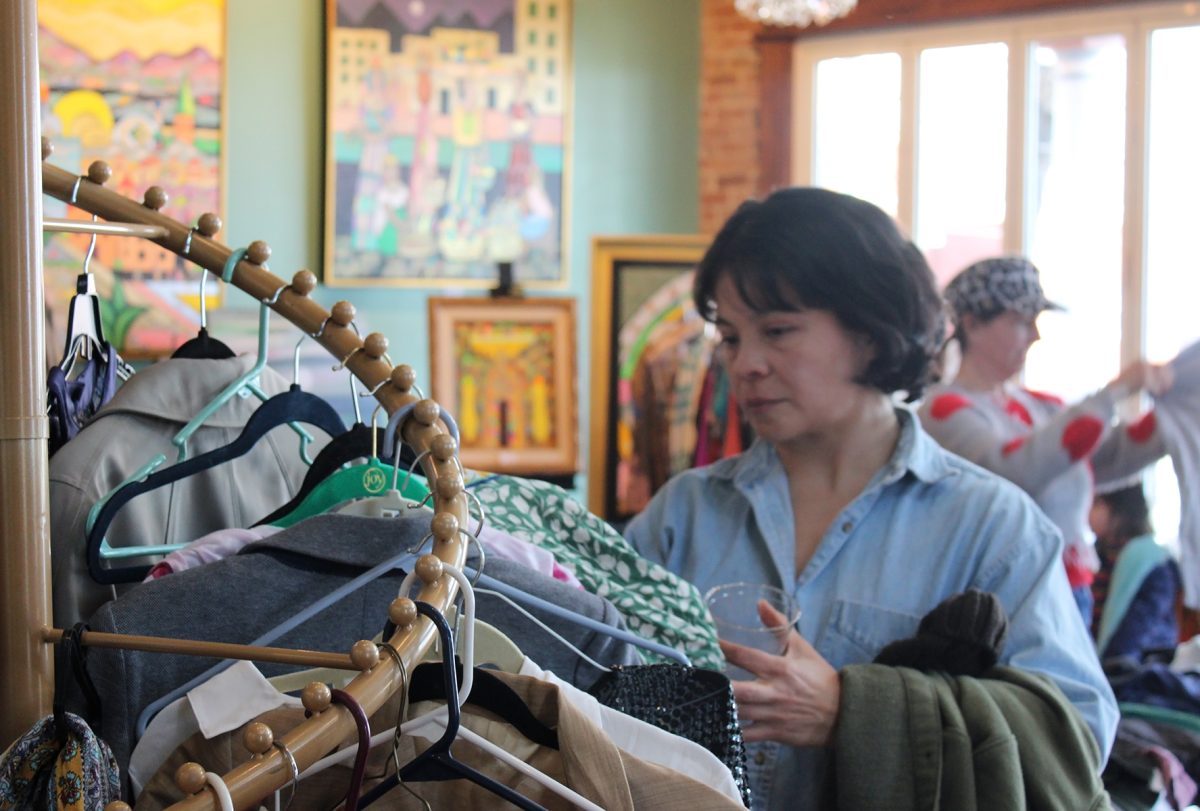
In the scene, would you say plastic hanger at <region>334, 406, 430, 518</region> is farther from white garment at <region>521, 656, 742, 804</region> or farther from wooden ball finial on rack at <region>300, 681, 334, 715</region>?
wooden ball finial on rack at <region>300, 681, 334, 715</region>

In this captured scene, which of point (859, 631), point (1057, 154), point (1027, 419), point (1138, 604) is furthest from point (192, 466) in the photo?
point (1057, 154)

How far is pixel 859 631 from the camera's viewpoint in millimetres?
1681

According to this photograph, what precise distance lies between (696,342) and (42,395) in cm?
406

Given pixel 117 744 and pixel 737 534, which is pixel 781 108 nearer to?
pixel 737 534

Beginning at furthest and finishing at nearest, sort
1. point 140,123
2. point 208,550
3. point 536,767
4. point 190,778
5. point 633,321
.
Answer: point 633,321
point 140,123
point 208,550
point 536,767
point 190,778

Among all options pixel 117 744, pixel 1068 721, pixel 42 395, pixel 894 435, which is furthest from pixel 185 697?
pixel 894 435

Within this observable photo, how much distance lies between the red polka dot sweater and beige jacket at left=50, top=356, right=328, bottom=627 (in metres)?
2.11

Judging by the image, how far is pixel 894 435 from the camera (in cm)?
186

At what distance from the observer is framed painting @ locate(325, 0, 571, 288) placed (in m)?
5.14

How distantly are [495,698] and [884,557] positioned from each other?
3.35ft

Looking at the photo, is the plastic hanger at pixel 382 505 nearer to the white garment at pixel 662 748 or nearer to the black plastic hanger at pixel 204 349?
the white garment at pixel 662 748

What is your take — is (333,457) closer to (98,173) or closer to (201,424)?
(201,424)

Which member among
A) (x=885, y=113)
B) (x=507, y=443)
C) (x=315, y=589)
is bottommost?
(x=507, y=443)

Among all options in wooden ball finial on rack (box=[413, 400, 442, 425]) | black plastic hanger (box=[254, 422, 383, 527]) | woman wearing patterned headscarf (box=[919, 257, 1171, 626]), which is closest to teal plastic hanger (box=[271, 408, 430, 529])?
black plastic hanger (box=[254, 422, 383, 527])
